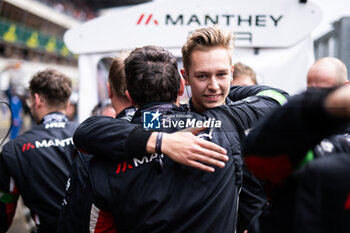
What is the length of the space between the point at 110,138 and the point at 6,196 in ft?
4.10

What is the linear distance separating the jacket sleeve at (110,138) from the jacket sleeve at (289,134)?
50cm

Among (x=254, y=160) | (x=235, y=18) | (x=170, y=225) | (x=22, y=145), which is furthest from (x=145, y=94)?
(x=235, y=18)

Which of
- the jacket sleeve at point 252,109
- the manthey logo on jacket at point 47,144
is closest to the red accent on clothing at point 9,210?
the manthey logo on jacket at point 47,144

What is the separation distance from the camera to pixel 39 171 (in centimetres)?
216

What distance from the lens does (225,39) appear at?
5.54ft

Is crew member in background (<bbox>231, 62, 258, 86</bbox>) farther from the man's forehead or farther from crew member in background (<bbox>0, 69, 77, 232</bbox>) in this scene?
crew member in background (<bbox>0, 69, 77, 232</bbox>)

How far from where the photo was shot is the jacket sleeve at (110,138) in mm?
1244

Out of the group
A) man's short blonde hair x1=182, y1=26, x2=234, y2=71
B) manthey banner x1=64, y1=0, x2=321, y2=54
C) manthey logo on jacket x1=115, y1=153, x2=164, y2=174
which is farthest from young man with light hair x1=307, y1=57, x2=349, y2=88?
manthey banner x1=64, y1=0, x2=321, y2=54

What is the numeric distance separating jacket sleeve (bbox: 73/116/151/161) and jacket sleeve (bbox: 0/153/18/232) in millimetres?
983

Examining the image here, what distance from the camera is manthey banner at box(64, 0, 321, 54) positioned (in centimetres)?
291

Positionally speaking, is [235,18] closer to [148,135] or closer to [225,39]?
[225,39]

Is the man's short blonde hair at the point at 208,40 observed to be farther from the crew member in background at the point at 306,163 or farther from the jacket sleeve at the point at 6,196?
the jacket sleeve at the point at 6,196

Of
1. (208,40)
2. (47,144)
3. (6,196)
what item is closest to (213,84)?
(208,40)

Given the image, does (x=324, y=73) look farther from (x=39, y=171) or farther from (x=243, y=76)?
(x=39, y=171)
